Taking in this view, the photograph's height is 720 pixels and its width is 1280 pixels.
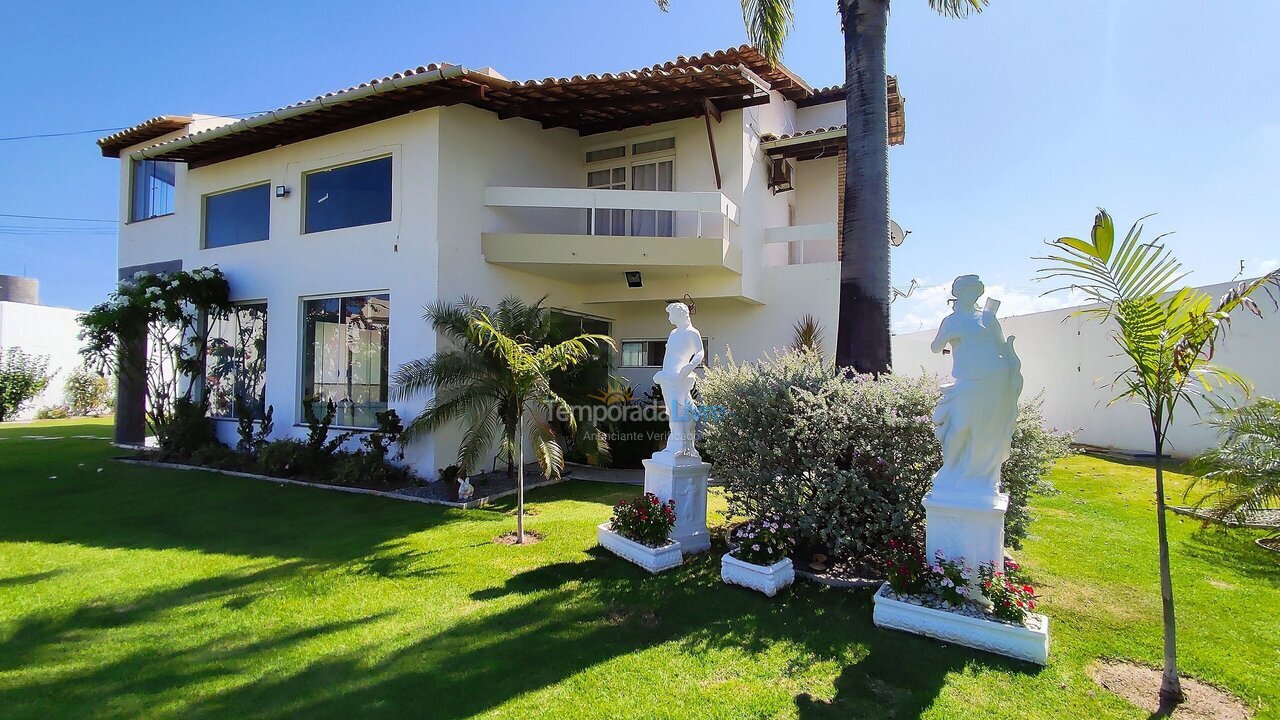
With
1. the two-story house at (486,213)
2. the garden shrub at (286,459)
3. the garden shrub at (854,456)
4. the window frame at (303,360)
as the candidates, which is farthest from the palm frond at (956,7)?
the garden shrub at (286,459)

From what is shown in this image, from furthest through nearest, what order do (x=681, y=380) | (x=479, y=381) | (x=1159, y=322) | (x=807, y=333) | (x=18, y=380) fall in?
(x=18, y=380)
(x=807, y=333)
(x=479, y=381)
(x=681, y=380)
(x=1159, y=322)

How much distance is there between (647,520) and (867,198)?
14.4 feet

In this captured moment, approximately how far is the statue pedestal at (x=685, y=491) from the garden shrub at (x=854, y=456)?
23.3 inches

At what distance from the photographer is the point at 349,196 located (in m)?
9.88

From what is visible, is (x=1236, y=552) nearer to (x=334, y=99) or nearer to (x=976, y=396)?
(x=976, y=396)

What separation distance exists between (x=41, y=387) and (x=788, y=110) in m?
25.3

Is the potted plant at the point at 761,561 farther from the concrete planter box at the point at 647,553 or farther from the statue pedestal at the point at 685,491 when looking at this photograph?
the statue pedestal at the point at 685,491

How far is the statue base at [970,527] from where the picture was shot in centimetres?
394

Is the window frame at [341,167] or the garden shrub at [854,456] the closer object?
the garden shrub at [854,456]

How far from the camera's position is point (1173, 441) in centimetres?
1155

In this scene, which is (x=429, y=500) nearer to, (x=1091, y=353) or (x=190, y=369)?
(x=190, y=369)

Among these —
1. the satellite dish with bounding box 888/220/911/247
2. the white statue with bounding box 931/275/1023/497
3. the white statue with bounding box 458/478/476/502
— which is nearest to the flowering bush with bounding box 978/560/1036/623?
the white statue with bounding box 931/275/1023/497

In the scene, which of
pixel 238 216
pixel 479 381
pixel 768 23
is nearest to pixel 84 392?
pixel 238 216

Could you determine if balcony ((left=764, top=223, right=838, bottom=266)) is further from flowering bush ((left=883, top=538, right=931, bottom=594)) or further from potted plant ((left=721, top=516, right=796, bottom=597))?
flowering bush ((left=883, top=538, right=931, bottom=594))
